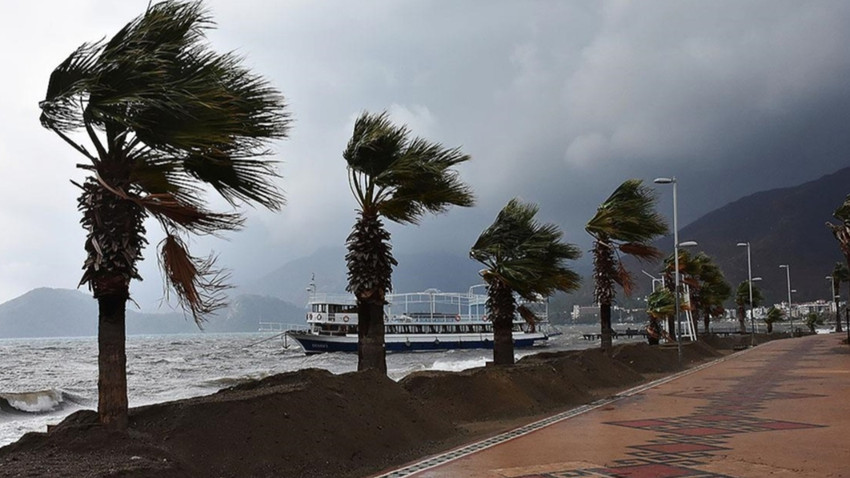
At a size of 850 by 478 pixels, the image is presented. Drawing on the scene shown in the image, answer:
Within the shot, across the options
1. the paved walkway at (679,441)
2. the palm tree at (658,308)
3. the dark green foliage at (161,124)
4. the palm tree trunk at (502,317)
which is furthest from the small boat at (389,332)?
the dark green foliage at (161,124)

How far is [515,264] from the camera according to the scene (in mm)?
20438

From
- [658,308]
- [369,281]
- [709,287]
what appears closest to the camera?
[369,281]

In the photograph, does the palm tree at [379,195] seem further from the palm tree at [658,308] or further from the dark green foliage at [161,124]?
the palm tree at [658,308]

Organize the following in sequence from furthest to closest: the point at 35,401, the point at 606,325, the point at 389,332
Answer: the point at 389,332 → the point at 606,325 → the point at 35,401

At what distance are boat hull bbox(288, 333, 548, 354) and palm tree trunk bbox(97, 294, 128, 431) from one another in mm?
55462

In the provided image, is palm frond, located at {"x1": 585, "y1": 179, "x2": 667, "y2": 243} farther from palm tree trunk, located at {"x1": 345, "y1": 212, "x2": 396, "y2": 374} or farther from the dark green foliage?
the dark green foliage

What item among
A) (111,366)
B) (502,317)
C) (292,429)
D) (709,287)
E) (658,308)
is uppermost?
(709,287)

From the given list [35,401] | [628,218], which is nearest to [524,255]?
[628,218]

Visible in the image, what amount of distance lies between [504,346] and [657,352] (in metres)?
14.2

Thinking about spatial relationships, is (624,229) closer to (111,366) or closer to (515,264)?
(515,264)

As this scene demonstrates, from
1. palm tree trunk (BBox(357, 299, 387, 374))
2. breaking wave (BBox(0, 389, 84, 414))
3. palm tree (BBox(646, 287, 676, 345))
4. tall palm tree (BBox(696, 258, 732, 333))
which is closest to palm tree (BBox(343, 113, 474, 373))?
A: palm tree trunk (BBox(357, 299, 387, 374))

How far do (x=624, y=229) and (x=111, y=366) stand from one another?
20349mm

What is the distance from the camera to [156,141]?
8945 mm

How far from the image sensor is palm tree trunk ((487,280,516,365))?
70.2ft
